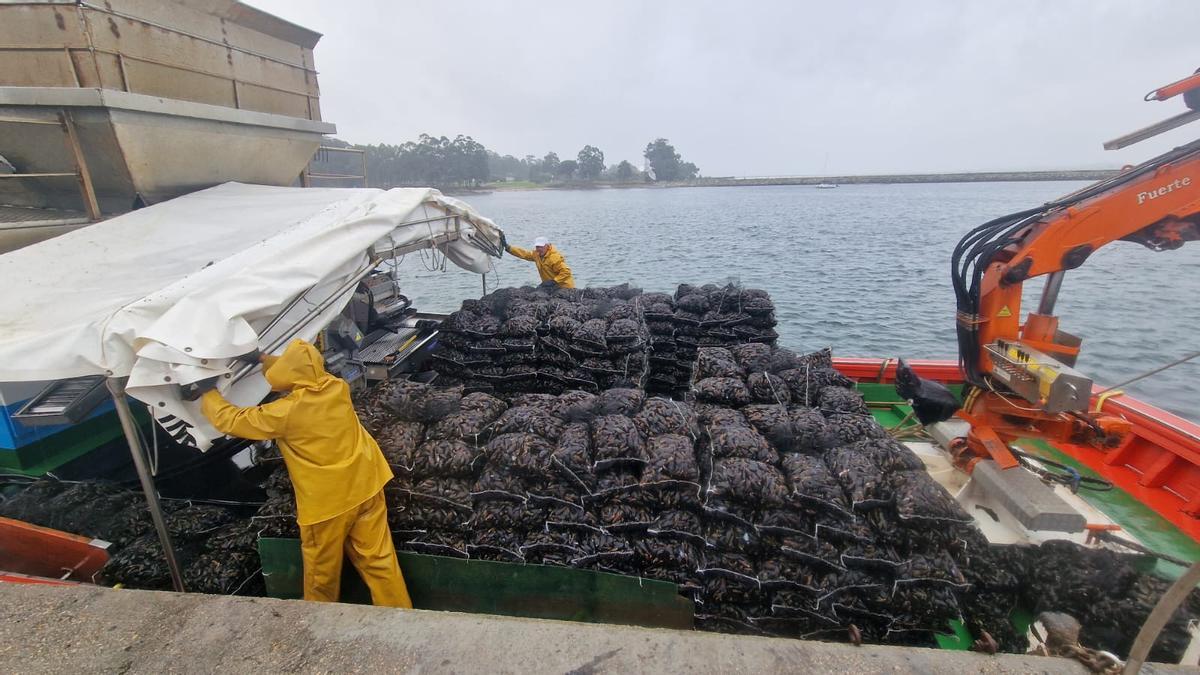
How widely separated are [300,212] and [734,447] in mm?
4417

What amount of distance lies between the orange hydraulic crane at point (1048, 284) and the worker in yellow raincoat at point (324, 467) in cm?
459

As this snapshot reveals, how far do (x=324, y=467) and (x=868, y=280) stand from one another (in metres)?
21.6

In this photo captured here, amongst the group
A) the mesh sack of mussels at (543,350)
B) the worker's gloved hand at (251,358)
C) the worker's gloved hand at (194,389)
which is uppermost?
the worker's gloved hand at (251,358)

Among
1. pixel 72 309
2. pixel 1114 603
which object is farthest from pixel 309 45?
pixel 1114 603

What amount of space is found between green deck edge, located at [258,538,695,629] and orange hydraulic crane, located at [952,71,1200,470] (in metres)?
2.97

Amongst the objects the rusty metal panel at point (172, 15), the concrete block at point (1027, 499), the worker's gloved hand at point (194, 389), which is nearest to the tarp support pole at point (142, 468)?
the worker's gloved hand at point (194, 389)

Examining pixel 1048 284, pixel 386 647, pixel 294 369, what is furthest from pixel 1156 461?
pixel 294 369

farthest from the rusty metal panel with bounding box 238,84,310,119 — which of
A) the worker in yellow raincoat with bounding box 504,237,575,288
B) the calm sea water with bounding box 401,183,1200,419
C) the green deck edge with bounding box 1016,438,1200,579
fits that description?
the green deck edge with bounding box 1016,438,1200,579

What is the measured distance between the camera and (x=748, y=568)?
3139 mm

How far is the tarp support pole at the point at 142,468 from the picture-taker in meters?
2.92

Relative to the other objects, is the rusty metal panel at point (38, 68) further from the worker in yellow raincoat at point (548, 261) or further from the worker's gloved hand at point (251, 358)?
the worker in yellow raincoat at point (548, 261)

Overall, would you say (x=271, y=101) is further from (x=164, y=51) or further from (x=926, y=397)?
(x=926, y=397)

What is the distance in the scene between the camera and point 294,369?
3.09 metres

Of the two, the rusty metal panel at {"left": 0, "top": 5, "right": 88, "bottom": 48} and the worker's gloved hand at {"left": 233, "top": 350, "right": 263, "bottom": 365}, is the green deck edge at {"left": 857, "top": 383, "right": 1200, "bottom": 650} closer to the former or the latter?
the worker's gloved hand at {"left": 233, "top": 350, "right": 263, "bottom": 365}
